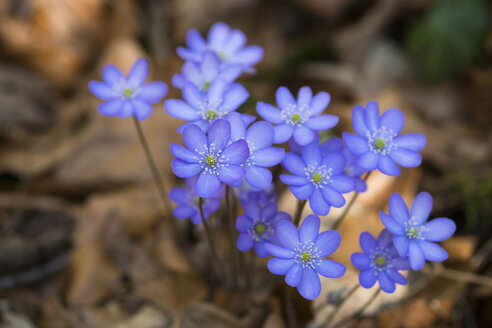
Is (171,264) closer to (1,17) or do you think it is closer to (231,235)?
(231,235)

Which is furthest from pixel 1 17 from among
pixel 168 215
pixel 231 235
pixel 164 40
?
pixel 231 235

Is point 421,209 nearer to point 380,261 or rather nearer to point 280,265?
point 380,261

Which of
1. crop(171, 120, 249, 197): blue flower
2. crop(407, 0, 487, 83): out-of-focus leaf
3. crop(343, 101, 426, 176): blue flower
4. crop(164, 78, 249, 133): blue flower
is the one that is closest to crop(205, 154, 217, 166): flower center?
crop(171, 120, 249, 197): blue flower

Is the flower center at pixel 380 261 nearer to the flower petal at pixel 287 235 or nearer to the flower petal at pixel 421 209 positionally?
the flower petal at pixel 421 209

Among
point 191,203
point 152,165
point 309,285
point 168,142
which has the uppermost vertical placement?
point 168,142

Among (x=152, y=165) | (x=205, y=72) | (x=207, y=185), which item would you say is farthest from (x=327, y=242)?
(x=152, y=165)
